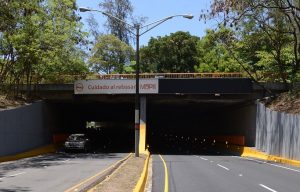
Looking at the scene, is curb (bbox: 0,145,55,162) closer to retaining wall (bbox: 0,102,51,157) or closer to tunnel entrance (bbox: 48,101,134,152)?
retaining wall (bbox: 0,102,51,157)

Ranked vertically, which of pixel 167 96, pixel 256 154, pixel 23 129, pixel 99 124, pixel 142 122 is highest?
pixel 167 96

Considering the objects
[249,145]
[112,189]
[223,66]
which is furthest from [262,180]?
[223,66]

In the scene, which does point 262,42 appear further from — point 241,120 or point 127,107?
point 127,107

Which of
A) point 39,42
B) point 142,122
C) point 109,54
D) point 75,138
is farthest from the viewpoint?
point 109,54

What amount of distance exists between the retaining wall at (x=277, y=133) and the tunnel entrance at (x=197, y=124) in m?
2.91

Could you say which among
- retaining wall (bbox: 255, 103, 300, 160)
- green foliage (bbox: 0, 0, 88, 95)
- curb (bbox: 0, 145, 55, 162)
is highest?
green foliage (bbox: 0, 0, 88, 95)

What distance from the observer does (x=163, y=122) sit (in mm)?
81062

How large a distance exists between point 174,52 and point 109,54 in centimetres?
1165

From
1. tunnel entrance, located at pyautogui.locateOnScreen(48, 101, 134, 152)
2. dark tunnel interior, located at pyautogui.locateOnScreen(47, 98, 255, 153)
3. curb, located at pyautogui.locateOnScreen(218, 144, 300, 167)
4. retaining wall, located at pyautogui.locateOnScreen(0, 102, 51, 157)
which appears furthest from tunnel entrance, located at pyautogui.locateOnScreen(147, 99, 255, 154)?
retaining wall, located at pyautogui.locateOnScreen(0, 102, 51, 157)

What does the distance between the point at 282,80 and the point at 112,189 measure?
37.9 metres

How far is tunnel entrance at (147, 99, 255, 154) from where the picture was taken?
163 feet

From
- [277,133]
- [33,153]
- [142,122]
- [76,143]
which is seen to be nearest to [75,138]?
[76,143]

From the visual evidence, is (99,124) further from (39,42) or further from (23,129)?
(23,129)

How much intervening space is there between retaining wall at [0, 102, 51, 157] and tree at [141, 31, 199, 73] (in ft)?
149
